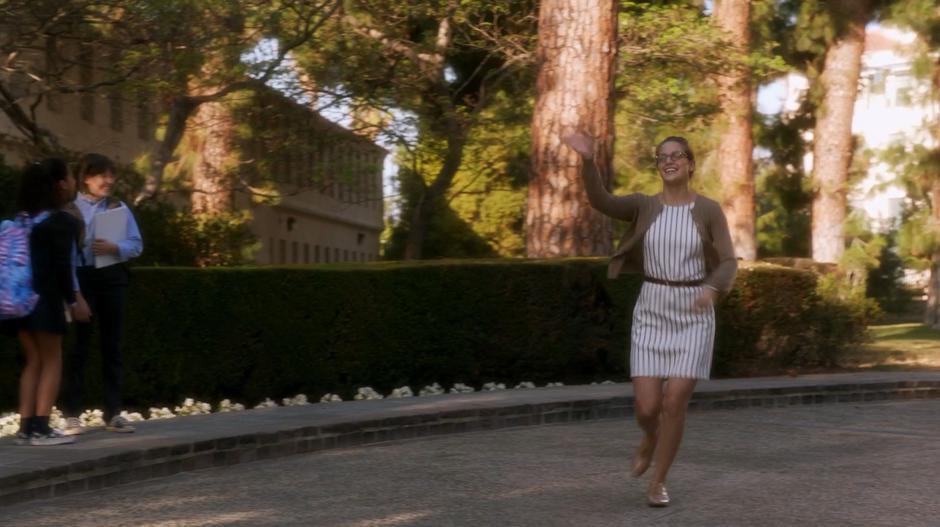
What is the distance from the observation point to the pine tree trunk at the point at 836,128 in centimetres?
3869

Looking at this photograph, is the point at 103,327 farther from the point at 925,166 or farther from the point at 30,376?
the point at 925,166

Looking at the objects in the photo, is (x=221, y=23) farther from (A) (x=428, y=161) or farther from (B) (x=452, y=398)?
(A) (x=428, y=161)

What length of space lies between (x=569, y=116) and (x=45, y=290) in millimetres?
10068

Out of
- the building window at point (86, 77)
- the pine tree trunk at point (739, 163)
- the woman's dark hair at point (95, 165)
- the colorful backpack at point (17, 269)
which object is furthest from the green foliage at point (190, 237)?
the pine tree trunk at point (739, 163)

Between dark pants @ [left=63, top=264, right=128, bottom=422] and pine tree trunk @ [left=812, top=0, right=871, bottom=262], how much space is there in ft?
96.0

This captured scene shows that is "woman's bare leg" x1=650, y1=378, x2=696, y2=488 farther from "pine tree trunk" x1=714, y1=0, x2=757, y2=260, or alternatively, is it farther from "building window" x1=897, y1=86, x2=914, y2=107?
"building window" x1=897, y1=86, x2=914, y2=107

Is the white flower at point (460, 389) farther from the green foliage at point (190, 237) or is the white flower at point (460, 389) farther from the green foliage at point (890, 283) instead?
the green foliage at point (890, 283)

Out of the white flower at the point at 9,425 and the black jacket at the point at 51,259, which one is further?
the white flower at the point at 9,425

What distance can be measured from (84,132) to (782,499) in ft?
117

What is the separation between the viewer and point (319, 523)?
27.7 ft

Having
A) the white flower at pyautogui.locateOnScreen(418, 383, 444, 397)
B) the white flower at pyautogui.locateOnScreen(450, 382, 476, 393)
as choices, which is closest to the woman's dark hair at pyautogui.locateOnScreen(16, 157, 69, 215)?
the white flower at pyautogui.locateOnScreen(418, 383, 444, 397)

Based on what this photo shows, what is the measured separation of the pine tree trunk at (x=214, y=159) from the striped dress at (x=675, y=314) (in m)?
20.3

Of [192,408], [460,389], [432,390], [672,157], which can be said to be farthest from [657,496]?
[460,389]

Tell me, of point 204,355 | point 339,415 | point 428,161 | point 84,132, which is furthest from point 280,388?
point 84,132
